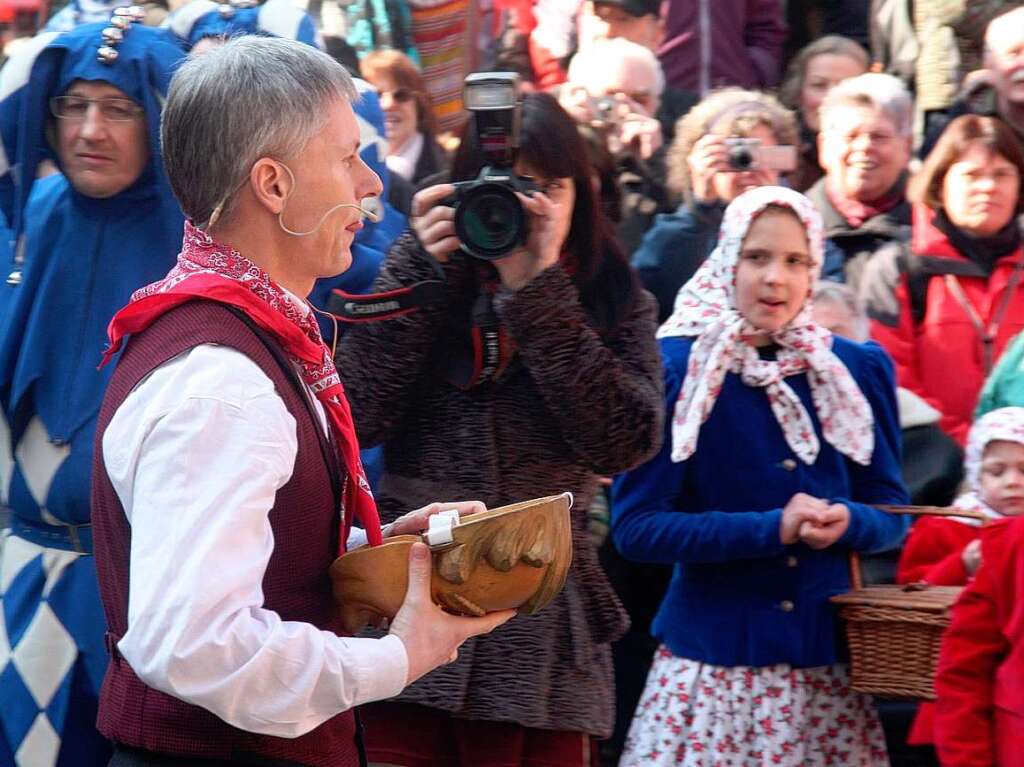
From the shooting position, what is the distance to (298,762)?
1962 mm

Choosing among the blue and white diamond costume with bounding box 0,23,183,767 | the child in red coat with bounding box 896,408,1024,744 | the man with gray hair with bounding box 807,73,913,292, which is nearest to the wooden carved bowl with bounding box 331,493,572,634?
the blue and white diamond costume with bounding box 0,23,183,767

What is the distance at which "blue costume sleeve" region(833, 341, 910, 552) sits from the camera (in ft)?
11.4

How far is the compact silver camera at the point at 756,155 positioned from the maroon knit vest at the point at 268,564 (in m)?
2.84

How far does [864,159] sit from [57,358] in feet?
9.08

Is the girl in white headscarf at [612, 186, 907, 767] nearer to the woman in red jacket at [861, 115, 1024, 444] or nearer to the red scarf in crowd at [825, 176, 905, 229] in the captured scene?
the woman in red jacket at [861, 115, 1024, 444]

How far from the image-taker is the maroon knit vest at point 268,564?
189 centimetres

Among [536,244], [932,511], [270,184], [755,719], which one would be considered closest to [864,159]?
[932,511]

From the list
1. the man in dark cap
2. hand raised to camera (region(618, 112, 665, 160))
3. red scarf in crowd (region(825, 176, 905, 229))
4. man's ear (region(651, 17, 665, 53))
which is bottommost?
red scarf in crowd (region(825, 176, 905, 229))

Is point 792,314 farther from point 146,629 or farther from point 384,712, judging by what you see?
point 146,629

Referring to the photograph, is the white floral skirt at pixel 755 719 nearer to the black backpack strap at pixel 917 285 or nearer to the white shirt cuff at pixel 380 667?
the black backpack strap at pixel 917 285

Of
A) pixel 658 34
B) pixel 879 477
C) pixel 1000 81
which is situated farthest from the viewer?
pixel 658 34

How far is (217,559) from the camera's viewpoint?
1715 mm

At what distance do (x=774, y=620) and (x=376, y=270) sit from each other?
1183mm

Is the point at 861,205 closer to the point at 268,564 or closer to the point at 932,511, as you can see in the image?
Result: the point at 932,511
